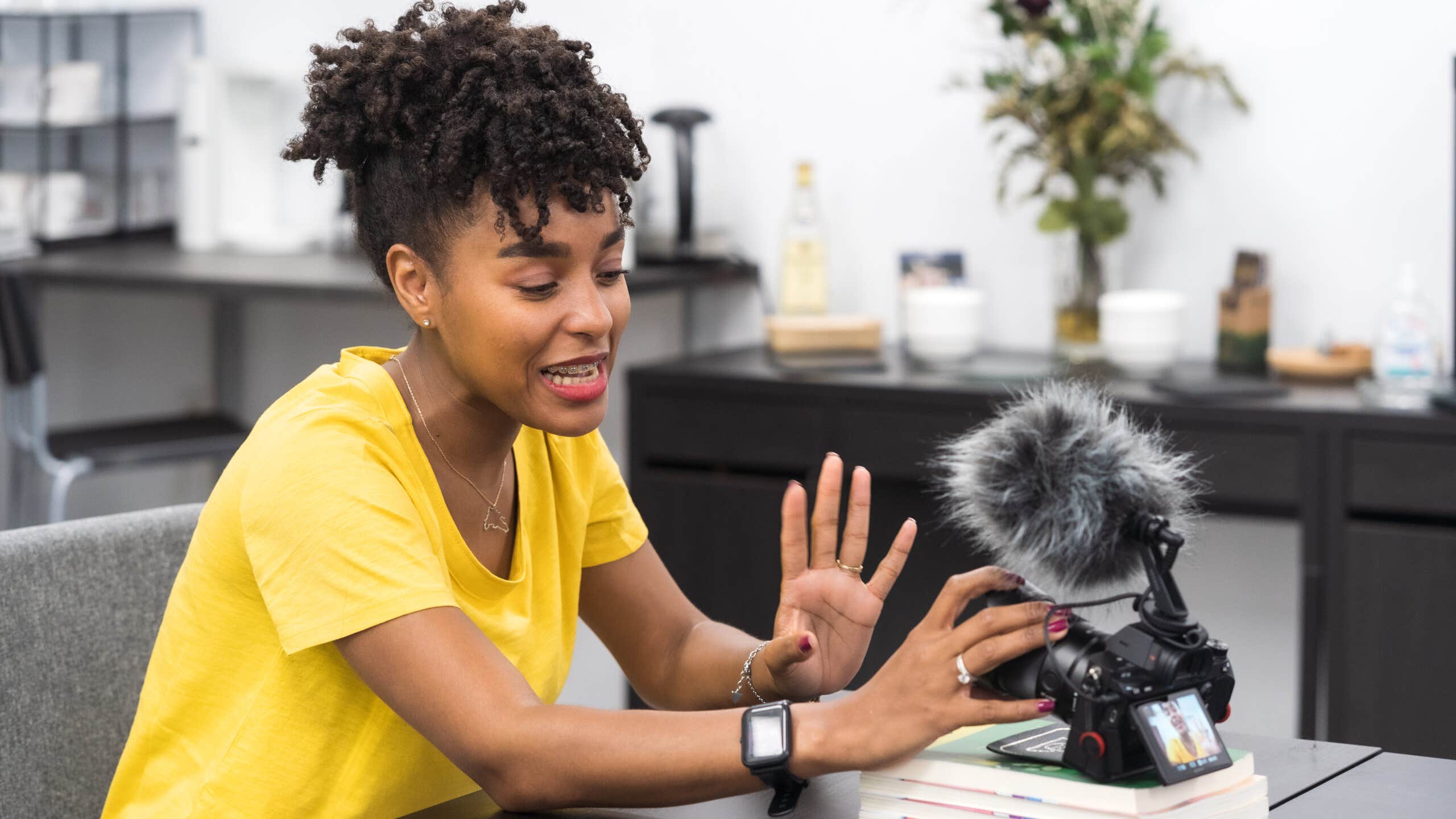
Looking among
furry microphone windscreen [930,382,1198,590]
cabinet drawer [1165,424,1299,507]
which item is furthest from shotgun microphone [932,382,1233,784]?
cabinet drawer [1165,424,1299,507]

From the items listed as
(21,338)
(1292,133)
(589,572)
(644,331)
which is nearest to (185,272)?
(21,338)

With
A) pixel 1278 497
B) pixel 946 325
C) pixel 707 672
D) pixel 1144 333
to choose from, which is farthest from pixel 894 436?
pixel 707 672

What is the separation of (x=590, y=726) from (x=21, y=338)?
7.47ft

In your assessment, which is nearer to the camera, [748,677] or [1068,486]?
[1068,486]

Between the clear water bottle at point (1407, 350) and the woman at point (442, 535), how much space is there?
1.44 meters

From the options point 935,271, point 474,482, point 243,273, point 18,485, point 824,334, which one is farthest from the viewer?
point 18,485

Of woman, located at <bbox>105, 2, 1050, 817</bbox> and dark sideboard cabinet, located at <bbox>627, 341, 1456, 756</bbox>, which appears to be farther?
dark sideboard cabinet, located at <bbox>627, 341, 1456, 756</bbox>

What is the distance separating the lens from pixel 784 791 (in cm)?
106

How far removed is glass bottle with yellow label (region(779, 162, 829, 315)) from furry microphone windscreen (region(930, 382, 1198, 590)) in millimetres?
1875

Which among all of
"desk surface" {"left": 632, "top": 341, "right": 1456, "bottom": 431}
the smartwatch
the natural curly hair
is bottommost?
the smartwatch

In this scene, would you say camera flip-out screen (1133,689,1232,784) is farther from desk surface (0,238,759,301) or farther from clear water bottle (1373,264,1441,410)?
desk surface (0,238,759,301)

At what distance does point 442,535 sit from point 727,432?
147 cm

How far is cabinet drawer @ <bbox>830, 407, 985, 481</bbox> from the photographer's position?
97.4 inches

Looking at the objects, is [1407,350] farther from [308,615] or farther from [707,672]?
[308,615]
